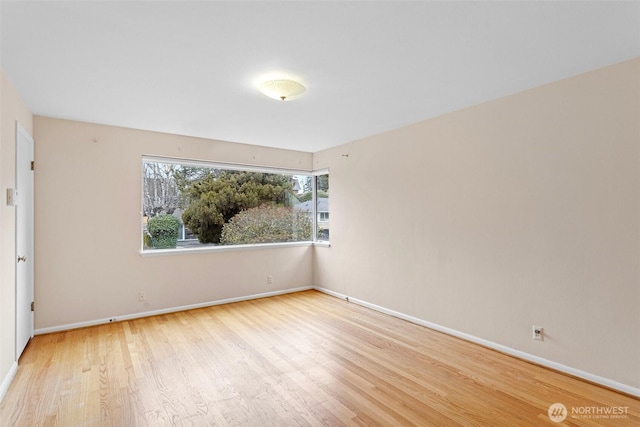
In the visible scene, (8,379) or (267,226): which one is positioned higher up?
(267,226)

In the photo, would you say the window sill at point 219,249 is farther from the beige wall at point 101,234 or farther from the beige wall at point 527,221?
the beige wall at point 527,221

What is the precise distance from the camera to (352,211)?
478cm

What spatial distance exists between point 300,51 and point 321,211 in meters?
3.62

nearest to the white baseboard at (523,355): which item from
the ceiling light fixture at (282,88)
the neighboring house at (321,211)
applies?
the neighboring house at (321,211)

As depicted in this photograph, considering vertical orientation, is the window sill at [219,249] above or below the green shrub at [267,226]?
below

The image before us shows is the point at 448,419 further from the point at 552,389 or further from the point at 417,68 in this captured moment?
the point at 417,68

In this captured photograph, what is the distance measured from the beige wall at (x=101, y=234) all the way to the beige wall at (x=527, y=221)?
2697 millimetres

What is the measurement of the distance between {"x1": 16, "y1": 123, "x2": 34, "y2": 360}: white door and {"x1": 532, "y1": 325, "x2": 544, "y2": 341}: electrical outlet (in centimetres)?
456

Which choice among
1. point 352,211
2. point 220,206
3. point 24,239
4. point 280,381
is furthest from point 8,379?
point 352,211

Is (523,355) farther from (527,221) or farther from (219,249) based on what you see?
(219,249)

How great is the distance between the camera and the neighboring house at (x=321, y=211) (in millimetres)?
5473

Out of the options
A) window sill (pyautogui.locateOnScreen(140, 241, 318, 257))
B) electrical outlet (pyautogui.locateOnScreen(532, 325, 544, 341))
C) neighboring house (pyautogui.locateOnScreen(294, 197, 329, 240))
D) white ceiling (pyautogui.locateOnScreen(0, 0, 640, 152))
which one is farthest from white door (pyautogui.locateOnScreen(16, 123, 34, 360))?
electrical outlet (pyautogui.locateOnScreen(532, 325, 544, 341))

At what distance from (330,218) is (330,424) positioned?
3.49 metres

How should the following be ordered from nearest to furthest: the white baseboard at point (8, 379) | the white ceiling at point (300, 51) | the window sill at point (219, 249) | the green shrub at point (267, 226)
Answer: the white ceiling at point (300, 51) → the white baseboard at point (8, 379) → the window sill at point (219, 249) → the green shrub at point (267, 226)
